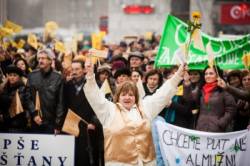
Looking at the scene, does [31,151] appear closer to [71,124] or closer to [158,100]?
[71,124]

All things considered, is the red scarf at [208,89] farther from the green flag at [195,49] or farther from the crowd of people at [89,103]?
the green flag at [195,49]

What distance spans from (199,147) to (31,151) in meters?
2.12

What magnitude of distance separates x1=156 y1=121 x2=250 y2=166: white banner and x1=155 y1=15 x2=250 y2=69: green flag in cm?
260

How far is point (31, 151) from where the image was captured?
968 cm

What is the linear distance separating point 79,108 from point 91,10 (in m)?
113

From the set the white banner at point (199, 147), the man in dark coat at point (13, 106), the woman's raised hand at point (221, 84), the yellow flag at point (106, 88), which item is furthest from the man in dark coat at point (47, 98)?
the woman's raised hand at point (221, 84)

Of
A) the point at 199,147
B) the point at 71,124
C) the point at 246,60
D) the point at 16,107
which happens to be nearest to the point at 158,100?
the point at 199,147

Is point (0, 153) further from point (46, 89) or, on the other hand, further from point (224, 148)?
point (224, 148)

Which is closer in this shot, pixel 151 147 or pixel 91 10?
pixel 151 147

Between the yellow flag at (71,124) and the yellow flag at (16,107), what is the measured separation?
2.56 ft

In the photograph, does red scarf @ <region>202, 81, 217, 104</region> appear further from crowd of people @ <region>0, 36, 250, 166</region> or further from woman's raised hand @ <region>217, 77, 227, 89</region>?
woman's raised hand @ <region>217, 77, 227, 89</region>

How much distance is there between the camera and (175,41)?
41.9ft

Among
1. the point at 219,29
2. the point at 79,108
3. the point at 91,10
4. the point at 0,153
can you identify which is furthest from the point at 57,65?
the point at 91,10

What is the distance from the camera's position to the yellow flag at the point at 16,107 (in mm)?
10602
